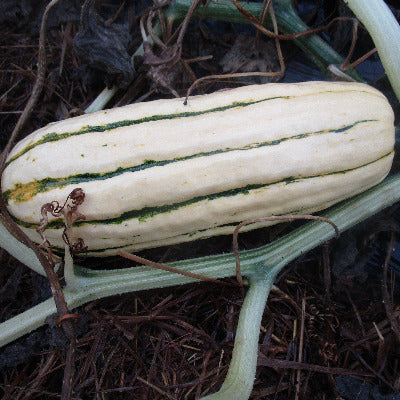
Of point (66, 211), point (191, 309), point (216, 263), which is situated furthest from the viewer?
point (191, 309)

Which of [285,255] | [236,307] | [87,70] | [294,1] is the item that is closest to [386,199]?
[285,255]

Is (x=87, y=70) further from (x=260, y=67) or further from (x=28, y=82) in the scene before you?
(x=260, y=67)

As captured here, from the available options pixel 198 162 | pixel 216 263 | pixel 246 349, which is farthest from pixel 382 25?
pixel 246 349

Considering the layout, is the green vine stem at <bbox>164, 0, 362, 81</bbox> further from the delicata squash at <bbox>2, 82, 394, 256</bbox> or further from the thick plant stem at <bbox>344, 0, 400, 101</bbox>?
the delicata squash at <bbox>2, 82, 394, 256</bbox>

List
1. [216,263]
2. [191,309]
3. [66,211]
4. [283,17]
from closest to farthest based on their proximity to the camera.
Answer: [66,211] < [216,263] < [191,309] < [283,17]

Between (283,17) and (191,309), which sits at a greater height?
(283,17)

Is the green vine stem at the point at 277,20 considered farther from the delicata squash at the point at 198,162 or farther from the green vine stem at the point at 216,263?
the green vine stem at the point at 216,263

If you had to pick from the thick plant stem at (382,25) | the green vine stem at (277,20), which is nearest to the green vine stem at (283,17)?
the green vine stem at (277,20)

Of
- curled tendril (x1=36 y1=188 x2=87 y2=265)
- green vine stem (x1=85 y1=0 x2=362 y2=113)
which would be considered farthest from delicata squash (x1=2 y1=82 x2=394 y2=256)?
green vine stem (x1=85 y1=0 x2=362 y2=113)

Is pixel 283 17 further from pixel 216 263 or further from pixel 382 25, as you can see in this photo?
pixel 216 263
